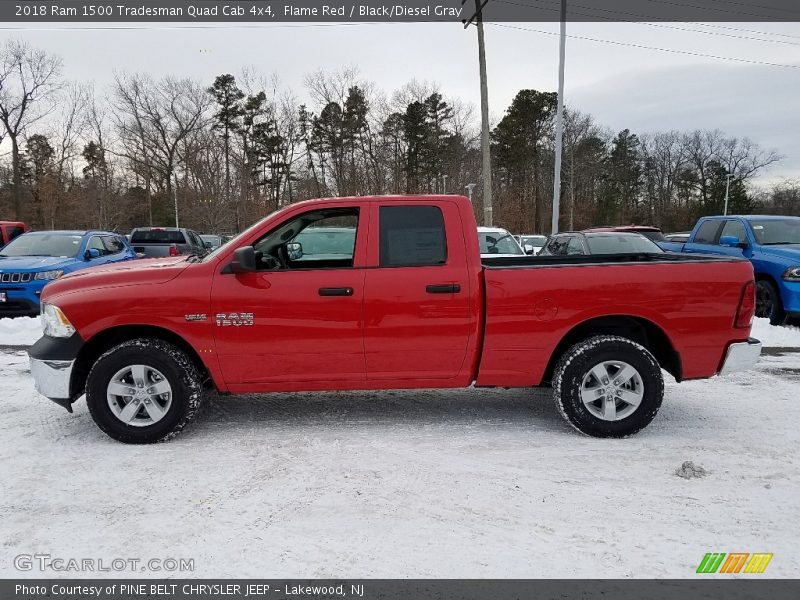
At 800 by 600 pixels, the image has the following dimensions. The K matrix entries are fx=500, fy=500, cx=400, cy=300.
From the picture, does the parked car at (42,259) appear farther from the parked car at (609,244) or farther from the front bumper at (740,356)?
the front bumper at (740,356)

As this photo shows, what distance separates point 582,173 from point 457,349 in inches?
2403

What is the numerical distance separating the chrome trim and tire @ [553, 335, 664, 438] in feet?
13.0

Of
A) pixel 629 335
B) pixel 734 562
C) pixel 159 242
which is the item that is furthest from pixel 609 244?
pixel 159 242

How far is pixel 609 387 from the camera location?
4.12 meters

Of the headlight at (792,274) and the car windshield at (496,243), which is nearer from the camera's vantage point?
the headlight at (792,274)

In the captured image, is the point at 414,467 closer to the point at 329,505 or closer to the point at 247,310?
the point at 329,505

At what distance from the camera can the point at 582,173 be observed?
59250 mm

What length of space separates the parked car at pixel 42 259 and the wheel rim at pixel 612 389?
8837mm

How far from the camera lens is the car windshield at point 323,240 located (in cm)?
438

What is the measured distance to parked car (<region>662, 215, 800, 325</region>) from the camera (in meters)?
8.28

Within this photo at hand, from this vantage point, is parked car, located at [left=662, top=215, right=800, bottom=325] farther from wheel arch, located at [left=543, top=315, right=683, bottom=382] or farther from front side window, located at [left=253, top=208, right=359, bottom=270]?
front side window, located at [left=253, top=208, right=359, bottom=270]

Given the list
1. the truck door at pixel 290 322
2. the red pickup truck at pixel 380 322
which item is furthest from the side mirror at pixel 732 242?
the truck door at pixel 290 322
